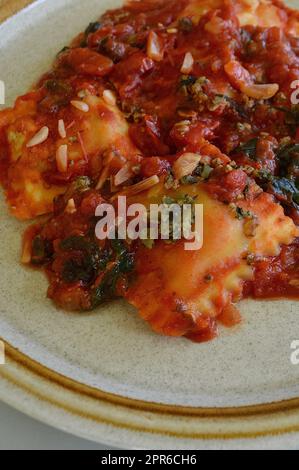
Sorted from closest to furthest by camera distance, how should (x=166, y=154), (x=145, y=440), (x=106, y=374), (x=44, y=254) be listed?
(x=145, y=440), (x=106, y=374), (x=44, y=254), (x=166, y=154)

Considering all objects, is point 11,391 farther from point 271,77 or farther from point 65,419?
point 271,77

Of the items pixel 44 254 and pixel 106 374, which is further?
pixel 44 254

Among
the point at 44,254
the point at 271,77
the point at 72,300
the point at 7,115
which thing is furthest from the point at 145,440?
the point at 271,77

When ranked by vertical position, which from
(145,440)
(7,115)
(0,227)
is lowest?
(145,440)
